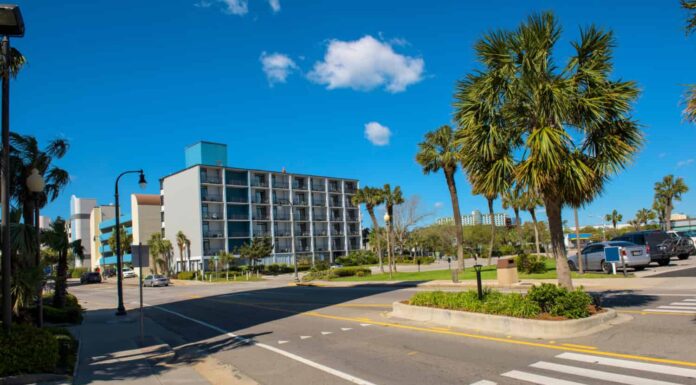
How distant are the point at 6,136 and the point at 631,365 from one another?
36.3 ft

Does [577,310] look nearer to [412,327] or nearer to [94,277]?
[412,327]

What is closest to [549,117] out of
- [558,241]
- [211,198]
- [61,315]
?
[558,241]

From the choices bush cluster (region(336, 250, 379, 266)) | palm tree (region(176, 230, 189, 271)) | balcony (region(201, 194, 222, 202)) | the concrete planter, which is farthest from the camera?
bush cluster (region(336, 250, 379, 266))

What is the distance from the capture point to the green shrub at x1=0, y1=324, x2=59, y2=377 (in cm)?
Result: 812

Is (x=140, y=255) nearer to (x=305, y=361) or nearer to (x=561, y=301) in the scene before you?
(x=305, y=361)

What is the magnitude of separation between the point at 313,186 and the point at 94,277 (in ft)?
128

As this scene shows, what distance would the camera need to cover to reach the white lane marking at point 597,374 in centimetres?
661

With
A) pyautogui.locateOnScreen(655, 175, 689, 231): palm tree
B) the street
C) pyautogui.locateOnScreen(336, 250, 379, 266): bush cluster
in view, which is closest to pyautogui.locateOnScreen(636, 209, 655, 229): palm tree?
pyautogui.locateOnScreen(655, 175, 689, 231): palm tree

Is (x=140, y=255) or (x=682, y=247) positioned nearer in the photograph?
(x=140, y=255)

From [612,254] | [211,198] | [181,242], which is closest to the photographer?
[612,254]

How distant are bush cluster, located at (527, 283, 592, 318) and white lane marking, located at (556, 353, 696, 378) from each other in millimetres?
1998

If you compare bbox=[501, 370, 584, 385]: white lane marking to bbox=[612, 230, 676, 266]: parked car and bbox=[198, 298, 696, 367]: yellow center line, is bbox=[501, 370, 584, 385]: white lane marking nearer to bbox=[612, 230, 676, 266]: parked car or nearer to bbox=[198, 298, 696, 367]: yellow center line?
bbox=[198, 298, 696, 367]: yellow center line

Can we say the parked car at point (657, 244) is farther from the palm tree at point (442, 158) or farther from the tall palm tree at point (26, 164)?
the tall palm tree at point (26, 164)

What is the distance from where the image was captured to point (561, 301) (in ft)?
34.0
